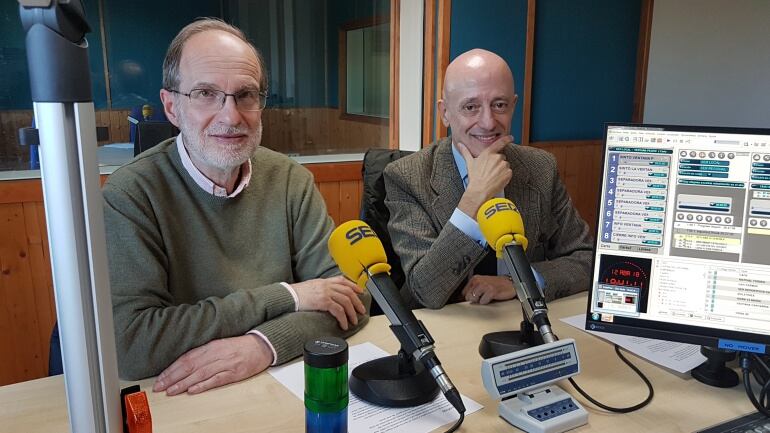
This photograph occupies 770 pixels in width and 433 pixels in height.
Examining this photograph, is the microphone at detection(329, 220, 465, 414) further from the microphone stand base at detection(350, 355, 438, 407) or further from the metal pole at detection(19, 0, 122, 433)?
the metal pole at detection(19, 0, 122, 433)

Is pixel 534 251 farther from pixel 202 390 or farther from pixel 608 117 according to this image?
pixel 608 117

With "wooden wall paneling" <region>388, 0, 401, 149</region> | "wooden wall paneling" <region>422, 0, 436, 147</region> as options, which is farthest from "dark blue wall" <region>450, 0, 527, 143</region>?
"wooden wall paneling" <region>388, 0, 401, 149</region>

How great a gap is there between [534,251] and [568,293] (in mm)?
214

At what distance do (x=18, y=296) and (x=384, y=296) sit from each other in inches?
80.5

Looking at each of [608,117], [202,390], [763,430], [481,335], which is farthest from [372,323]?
[608,117]

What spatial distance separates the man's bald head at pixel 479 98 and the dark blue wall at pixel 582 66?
1811 millimetres

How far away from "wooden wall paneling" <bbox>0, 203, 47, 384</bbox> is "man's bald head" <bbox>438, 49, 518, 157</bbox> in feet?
5.81

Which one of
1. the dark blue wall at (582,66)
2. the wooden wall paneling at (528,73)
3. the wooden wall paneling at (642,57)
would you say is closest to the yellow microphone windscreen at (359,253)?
the wooden wall paneling at (528,73)

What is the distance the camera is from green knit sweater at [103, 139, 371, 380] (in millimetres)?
1134

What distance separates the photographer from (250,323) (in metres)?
1.20

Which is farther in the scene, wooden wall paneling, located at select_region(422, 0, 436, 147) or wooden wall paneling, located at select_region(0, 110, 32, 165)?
wooden wall paneling, located at select_region(422, 0, 436, 147)

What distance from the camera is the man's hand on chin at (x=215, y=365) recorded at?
3.38ft

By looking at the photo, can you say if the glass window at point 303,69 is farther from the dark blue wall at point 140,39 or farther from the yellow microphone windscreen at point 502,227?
the yellow microphone windscreen at point 502,227

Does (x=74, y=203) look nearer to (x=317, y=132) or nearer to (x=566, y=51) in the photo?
(x=317, y=132)
